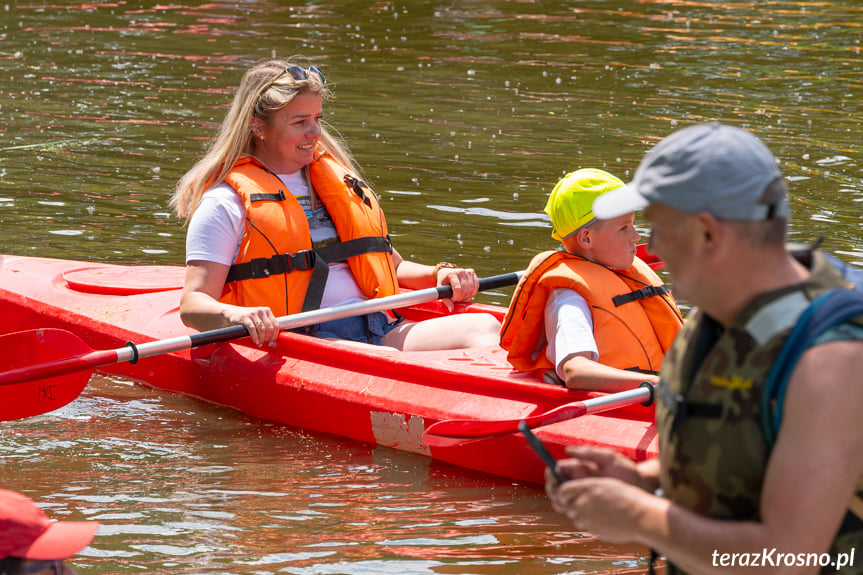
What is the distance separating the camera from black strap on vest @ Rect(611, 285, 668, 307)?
135 inches

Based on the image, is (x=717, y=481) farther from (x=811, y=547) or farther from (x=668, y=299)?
(x=668, y=299)

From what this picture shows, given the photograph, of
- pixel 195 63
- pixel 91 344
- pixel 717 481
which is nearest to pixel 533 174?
pixel 91 344

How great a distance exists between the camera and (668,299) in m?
3.58

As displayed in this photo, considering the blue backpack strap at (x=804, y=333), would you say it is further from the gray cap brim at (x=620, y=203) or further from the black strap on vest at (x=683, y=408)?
the gray cap brim at (x=620, y=203)

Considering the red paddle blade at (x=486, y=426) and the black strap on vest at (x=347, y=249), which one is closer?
the red paddle blade at (x=486, y=426)

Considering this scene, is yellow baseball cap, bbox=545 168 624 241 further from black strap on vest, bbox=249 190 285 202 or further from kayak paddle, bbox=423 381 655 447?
black strap on vest, bbox=249 190 285 202

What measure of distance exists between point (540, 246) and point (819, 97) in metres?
5.52

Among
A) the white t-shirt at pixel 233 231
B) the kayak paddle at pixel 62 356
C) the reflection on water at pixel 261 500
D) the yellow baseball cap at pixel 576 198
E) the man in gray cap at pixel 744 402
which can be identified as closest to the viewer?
the man in gray cap at pixel 744 402

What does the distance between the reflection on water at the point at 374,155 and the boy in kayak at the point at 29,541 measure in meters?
1.44

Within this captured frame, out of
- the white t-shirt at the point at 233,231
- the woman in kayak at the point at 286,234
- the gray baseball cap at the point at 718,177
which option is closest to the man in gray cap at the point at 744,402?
the gray baseball cap at the point at 718,177

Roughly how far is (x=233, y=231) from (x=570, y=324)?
140 cm

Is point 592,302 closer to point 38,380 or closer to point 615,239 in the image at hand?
point 615,239

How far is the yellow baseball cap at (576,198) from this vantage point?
3314 millimetres

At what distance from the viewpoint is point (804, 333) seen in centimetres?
140
